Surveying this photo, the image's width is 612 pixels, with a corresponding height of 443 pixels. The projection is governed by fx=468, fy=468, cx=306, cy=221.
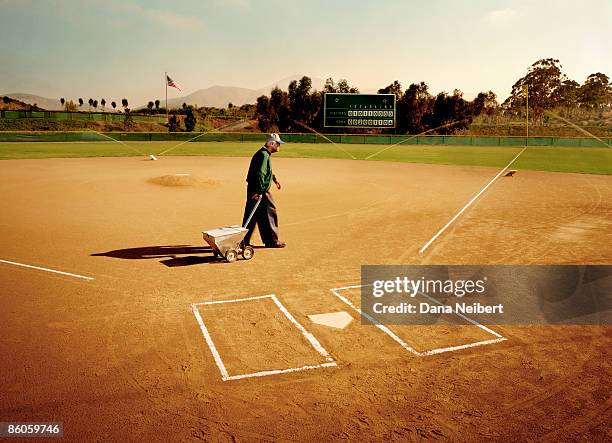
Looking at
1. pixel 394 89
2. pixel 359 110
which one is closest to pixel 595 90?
pixel 394 89

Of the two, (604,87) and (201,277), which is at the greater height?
(604,87)

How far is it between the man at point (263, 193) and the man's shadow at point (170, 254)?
106 centimetres

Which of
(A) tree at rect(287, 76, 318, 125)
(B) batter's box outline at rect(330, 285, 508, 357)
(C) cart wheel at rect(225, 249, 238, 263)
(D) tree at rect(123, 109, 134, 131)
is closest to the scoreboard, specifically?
(A) tree at rect(287, 76, 318, 125)

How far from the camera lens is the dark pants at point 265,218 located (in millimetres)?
10344

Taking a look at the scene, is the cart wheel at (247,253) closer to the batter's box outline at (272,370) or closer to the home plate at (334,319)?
the batter's box outline at (272,370)

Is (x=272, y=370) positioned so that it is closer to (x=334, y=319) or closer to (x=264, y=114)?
(x=334, y=319)

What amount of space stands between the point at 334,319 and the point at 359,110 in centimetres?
3669

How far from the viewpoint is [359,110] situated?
136 ft

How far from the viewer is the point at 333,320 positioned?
6926 mm

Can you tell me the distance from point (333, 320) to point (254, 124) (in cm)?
8519

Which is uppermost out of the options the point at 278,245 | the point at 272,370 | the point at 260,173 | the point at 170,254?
the point at 260,173

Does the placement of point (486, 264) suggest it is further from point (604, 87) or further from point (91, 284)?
point (604, 87)

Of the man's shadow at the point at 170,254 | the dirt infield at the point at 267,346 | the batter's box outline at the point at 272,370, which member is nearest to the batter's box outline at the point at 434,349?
the dirt infield at the point at 267,346

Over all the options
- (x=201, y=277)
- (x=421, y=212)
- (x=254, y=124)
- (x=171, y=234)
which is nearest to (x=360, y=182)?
(x=421, y=212)
